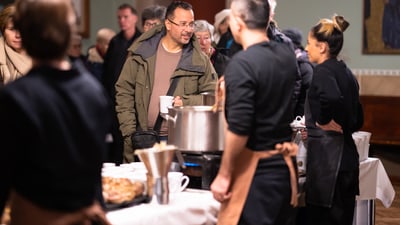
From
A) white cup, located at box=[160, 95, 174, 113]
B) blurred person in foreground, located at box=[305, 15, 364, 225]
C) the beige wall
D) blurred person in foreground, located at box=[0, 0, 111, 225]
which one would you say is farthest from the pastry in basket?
the beige wall

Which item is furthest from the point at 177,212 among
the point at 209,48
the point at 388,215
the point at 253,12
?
the point at 388,215

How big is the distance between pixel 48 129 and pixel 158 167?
101cm

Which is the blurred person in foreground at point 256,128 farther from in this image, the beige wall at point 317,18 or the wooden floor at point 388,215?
the beige wall at point 317,18

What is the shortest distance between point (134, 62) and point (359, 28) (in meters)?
4.69

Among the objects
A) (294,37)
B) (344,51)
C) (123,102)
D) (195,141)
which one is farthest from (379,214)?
(195,141)

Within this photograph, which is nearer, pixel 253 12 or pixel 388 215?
pixel 253 12

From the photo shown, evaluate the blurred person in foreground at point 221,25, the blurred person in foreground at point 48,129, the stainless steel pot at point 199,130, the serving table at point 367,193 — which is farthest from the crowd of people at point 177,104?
the serving table at point 367,193

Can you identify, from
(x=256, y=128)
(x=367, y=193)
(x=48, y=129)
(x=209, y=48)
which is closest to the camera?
(x=48, y=129)

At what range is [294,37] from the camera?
571 centimetres

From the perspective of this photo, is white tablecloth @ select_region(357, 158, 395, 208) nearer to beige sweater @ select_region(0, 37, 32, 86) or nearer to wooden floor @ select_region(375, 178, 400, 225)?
wooden floor @ select_region(375, 178, 400, 225)

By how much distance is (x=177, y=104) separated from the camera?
3.84m

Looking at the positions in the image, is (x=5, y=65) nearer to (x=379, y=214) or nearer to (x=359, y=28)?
(x=379, y=214)

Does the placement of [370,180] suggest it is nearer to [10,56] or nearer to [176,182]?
[176,182]

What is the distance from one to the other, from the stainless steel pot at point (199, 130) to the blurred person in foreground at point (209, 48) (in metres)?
1.78
